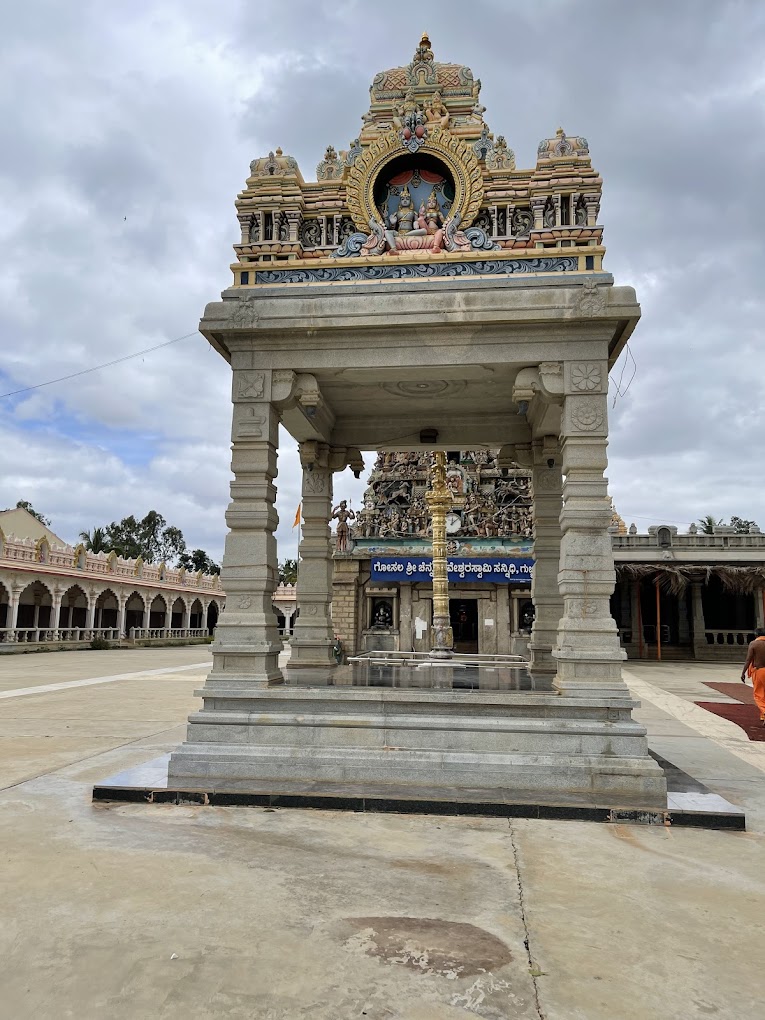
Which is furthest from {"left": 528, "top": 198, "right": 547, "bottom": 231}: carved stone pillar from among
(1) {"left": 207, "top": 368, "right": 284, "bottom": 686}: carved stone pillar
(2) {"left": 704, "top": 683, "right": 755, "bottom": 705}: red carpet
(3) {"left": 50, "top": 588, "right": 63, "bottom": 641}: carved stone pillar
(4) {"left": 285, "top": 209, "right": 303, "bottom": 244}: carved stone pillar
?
(3) {"left": 50, "top": 588, "right": 63, "bottom": 641}: carved stone pillar

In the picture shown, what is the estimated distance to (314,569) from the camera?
11031 mm

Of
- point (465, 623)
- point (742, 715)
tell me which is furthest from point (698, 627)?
point (742, 715)

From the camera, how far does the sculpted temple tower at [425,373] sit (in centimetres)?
696

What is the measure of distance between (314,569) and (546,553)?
3.53m

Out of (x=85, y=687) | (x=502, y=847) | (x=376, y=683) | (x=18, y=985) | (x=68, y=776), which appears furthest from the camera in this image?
(x=85, y=687)

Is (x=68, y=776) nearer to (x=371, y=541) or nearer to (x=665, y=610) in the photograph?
(x=371, y=541)

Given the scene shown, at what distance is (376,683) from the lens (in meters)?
8.51

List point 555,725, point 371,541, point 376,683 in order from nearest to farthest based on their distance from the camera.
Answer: point 555,725
point 376,683
point 371,541

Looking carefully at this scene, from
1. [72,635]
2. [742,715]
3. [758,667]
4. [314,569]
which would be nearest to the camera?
[314,569]

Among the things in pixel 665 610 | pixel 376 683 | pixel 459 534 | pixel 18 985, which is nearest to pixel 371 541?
pixel 459 534

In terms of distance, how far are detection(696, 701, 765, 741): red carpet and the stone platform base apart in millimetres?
6557

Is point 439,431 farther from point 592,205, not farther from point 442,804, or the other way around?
point 442,804

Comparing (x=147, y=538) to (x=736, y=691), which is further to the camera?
(x=147, y=538)

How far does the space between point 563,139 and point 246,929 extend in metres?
9.01
